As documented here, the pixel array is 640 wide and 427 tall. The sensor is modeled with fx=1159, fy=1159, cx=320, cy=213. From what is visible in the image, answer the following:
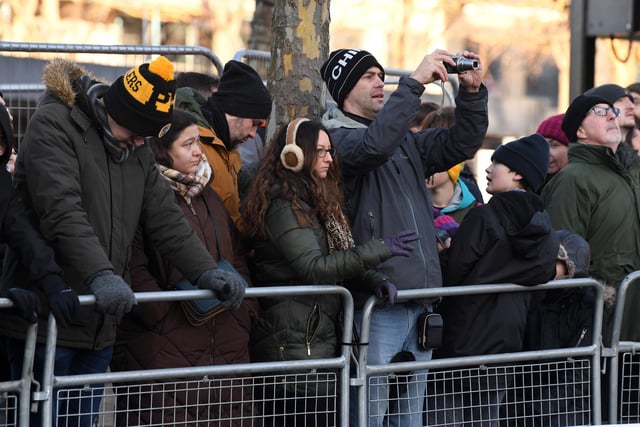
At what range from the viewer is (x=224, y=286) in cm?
475

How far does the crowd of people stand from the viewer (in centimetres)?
460

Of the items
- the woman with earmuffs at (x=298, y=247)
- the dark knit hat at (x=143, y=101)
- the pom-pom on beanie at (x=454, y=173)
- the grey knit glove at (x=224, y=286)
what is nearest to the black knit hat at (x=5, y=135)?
the dark knit hat at (x=143, y=101)

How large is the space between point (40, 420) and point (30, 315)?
1.55ft

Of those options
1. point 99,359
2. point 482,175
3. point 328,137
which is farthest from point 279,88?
point 482,175

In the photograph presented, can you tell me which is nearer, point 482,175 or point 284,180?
point 284,180

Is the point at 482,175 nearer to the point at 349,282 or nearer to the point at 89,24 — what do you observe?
the point at 349,282

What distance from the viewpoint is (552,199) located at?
6.30m

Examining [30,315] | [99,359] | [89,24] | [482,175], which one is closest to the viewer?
[30,315]

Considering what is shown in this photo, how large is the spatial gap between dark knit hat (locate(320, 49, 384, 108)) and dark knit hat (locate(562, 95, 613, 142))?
1.53m

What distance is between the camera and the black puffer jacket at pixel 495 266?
5.46m

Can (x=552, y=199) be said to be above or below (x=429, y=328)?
above

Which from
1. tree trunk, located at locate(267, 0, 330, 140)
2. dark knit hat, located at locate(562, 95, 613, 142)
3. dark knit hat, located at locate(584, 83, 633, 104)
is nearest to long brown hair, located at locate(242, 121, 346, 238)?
tree trunk, located at locate(267, 0, 330, 140)

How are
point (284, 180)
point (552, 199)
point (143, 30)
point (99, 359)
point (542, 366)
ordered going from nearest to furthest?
1. point (99, 359)
2. point (284, 180)
3. point (542, 366)
4. point (552, 199)
5. point (143, 30)

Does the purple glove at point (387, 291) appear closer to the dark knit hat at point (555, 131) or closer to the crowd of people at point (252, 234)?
the crowd of people at point (252, 234)
